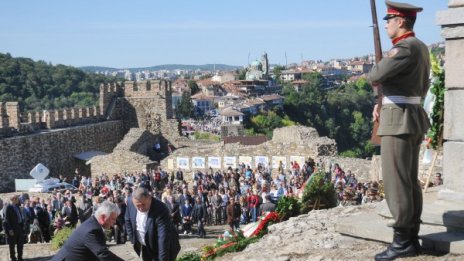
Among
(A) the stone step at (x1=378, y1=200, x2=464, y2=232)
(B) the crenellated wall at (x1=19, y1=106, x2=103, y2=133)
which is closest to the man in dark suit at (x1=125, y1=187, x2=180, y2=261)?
(A) the stone step at (x1=378, y1=200, x2=464, y2=232)

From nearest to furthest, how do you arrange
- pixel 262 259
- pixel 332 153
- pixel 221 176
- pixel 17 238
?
pixel 262 259 < pixel 17 238 < pixel 221 176 < pixel 332 153

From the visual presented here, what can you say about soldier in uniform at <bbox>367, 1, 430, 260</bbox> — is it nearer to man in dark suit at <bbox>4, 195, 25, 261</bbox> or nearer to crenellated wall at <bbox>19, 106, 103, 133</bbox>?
man in dark suit at <bbox>4, 195, 25, 261</bbox>

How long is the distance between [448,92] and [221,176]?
1415 centimetres

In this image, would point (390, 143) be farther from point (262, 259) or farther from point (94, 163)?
point (94, 163)

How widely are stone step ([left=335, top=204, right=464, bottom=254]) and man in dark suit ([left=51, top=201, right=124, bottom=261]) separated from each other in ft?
5.86

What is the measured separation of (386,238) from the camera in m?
4.87

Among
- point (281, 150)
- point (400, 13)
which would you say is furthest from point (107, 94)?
point (400, 13)

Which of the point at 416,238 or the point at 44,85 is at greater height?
the point at 44,85

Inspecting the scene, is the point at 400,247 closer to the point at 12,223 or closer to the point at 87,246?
the point at 87,246

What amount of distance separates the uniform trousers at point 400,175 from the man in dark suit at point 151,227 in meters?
2.02

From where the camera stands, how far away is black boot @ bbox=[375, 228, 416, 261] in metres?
4.46

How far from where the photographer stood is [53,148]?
26688mm

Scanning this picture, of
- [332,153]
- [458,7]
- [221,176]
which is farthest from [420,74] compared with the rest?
[332,153]

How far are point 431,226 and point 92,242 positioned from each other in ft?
8.08
